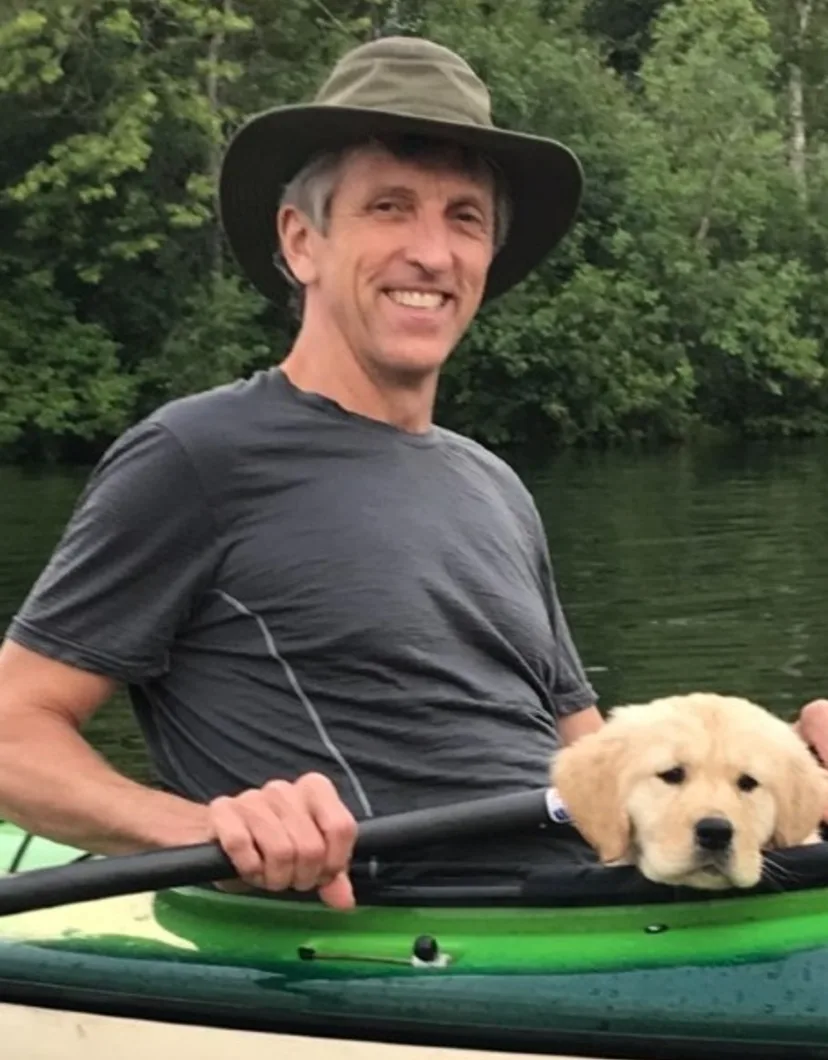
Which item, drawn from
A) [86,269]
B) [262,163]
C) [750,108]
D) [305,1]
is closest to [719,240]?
[750,108]

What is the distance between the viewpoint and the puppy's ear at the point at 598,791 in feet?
8.47

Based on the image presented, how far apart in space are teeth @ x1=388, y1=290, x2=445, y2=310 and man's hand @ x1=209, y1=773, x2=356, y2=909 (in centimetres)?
91

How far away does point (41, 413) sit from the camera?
102 feet

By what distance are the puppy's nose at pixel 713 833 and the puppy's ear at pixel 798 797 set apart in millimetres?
112

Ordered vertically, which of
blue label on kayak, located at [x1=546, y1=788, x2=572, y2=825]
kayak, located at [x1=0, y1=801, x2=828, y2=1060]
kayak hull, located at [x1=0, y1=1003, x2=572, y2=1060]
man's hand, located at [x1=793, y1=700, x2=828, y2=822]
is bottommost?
kayak hull, located at [x1=0, y1=1003, x2=572, y2=1060]

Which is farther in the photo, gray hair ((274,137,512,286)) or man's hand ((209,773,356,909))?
gray hair ((274,137,512,286))

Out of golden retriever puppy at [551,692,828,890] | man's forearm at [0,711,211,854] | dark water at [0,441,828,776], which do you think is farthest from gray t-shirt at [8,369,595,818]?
dark water at [0,441,828,776]

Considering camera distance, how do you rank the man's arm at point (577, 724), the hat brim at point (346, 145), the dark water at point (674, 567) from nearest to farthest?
the hat brim at point (346, 145), the man's arm at point (577, 724), the dark water at point (674, 567)

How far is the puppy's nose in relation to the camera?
2.45 m

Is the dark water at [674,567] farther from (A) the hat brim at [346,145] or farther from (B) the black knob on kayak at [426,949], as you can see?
(B) the black knob on kayak at [426,949]

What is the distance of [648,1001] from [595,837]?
229 millimetres

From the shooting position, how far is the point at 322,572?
2871 millimetres

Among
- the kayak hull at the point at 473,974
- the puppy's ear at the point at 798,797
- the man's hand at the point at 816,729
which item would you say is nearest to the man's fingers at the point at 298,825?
the kayak hull at the point at 473,974

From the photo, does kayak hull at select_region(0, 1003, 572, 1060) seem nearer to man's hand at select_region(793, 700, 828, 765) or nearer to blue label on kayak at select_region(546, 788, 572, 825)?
blue label on kayak at select_region(546, 788, 572, 825)
